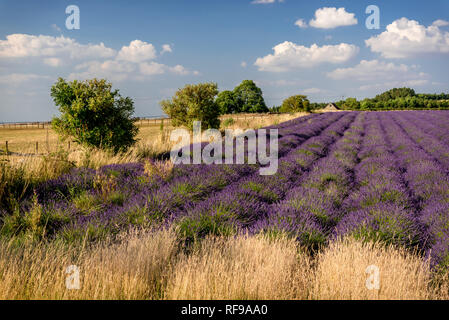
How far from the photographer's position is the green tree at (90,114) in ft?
31.9

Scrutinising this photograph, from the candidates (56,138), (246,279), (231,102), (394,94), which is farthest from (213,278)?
(394,94)

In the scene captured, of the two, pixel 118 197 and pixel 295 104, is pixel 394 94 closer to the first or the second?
pixel 295 104

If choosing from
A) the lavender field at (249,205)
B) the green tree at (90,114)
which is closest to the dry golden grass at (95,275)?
the lavender field at (249,205)

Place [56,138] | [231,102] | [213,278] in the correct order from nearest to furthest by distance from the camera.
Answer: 1. [213,278]
2. [56,138]
3. [231,102]

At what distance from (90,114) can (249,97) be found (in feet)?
239

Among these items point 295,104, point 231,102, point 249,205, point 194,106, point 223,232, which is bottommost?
point 223,232

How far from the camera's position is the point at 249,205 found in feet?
16.3

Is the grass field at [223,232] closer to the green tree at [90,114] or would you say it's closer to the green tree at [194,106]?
the green tree at [90,114]

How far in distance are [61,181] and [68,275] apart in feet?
13.0

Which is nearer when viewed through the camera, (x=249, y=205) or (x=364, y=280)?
(x=364, y=280)

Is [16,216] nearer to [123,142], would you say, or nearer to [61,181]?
[61,181]

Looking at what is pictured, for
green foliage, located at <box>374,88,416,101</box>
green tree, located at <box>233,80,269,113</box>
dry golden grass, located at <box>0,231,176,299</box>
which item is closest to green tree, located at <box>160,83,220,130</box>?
dry golden grass, located at <box>0,231,176,299</box>

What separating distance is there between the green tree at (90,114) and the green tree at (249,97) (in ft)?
230

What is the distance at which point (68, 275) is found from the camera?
8.72ft
